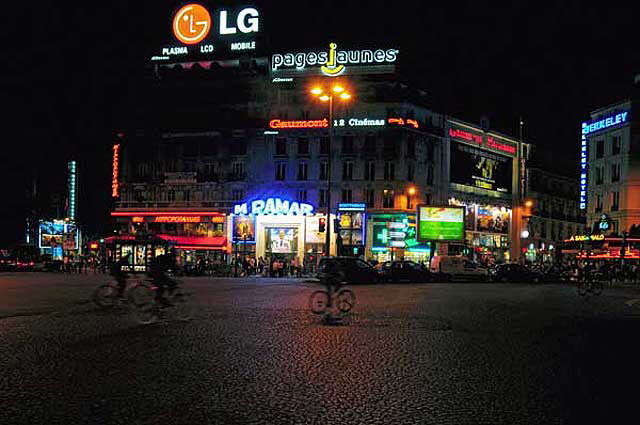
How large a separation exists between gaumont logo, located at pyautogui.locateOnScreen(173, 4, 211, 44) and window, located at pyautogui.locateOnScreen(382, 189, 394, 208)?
2497 centimetres

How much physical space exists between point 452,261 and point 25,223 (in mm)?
42344

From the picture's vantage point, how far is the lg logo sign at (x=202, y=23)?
73.0m

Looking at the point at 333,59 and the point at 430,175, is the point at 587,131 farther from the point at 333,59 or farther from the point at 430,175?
the point at 333,59

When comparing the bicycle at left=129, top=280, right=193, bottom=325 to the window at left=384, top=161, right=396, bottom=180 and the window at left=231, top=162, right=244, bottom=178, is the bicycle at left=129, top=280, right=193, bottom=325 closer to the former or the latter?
the window at left=384, top=161, right=396, bottom=180

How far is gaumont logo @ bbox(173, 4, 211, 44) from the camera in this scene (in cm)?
7462

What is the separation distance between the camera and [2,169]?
62.5 metres

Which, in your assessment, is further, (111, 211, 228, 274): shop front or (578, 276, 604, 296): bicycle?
(111, 211, 228, 274): shop front

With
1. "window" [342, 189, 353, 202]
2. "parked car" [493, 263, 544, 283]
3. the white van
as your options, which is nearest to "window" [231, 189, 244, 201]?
"window" [342, 189, 353, 202]

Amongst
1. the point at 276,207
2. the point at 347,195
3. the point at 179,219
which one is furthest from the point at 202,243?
the point at 347,195

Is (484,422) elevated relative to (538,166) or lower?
lower

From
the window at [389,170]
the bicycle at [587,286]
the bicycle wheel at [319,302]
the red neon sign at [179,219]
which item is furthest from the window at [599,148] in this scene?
the bicycle wheel at [319,302]

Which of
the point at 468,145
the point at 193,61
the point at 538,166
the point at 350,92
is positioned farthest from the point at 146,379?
the point at 538,166

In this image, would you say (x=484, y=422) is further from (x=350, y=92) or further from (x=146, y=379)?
(x=350, y=92)

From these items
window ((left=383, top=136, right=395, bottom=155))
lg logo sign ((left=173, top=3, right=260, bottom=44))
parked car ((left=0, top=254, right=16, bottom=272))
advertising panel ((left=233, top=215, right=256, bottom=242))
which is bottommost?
parked car ((left=0, top=254, right=16, bottom=272))
